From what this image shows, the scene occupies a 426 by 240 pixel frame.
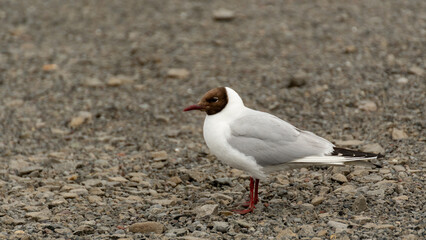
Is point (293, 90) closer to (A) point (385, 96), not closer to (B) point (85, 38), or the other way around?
(A) point (385, 96)

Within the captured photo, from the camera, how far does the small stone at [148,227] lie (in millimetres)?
5117

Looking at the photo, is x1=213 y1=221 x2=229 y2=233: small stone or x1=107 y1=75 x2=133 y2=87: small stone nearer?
x1=213 y1=221 x2=229 y2=233: small stone

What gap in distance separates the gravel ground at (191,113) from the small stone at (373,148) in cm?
6

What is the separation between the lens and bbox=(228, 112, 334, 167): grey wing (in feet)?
17.6

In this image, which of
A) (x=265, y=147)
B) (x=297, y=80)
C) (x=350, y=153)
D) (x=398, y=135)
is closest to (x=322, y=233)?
(x=350, y=153)

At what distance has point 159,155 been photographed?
23.4ft

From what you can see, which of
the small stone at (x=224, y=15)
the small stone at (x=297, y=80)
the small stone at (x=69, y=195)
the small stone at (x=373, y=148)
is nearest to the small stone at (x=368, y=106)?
the small stone at (x=297, y=80)

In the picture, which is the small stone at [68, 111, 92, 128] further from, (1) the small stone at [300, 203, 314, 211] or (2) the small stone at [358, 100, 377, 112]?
(1) the small stone at [300, 203, 314, 211]

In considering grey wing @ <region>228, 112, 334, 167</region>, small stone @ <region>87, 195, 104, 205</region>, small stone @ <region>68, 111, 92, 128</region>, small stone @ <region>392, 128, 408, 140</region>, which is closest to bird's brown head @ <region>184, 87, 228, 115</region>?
grey wing @ <region>228, 112, 334, 167</region>

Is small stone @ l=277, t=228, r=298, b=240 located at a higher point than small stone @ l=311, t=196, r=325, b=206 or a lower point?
higher

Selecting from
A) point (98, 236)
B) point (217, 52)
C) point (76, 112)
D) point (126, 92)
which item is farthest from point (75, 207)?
point (217, 52)

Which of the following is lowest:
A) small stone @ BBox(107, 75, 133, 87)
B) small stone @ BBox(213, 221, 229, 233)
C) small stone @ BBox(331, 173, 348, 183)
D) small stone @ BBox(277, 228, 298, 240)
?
small stone @ BBox(213, 221, 229, 233)

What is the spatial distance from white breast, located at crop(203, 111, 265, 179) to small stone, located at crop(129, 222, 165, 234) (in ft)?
A: 2.76

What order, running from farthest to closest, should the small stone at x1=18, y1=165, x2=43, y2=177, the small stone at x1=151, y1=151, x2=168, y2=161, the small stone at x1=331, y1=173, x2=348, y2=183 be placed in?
the small stone at x1=151, y1=151, x2=168, y2=161 → the small stone at x1=18, y1=165, x2=43, y2=177 → the small stone at x1=331, y1=173, x2=348, y2=183
